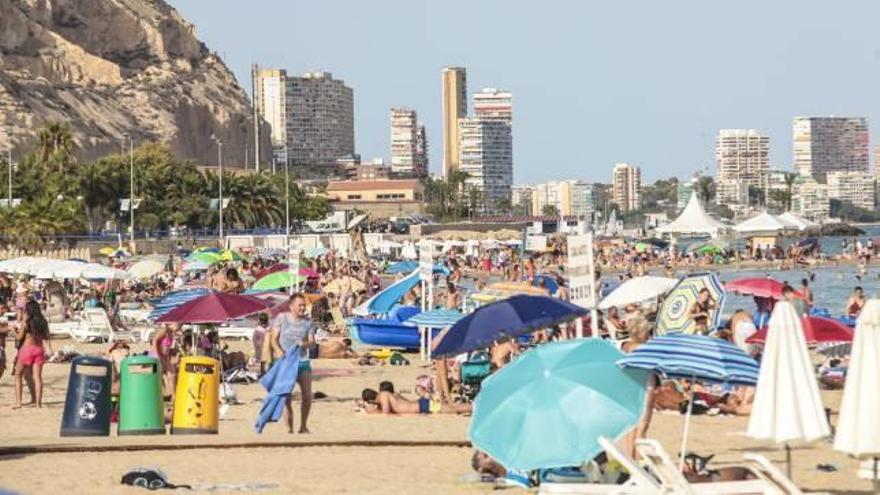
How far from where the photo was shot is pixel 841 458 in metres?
13.0

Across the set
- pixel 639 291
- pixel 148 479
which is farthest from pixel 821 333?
pixel 148 479

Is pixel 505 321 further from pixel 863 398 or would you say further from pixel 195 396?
pixel 863 398

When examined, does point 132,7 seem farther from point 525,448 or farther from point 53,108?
point 525,448

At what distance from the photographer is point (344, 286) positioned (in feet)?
123

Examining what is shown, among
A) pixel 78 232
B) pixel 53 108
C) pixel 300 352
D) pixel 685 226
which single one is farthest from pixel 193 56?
pixel 300 352

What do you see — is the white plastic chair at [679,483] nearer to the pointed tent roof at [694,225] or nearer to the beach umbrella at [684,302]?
the beach umbrella at [684,302]

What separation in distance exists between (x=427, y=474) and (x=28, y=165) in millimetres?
79421

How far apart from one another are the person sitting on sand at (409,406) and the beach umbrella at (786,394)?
7.06m

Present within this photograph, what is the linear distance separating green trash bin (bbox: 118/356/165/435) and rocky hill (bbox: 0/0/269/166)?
10845cm

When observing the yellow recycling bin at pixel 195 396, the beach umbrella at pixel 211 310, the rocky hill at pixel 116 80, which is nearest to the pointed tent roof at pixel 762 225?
the beach umbrella at pixel 211 310

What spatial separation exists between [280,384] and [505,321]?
1908 mm

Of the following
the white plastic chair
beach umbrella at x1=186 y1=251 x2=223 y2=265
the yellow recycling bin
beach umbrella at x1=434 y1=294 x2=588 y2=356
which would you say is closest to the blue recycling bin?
the yellow recycling bin

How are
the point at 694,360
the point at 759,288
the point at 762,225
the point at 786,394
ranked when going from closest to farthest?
the point at 786,394, the point at 694,360, the point at 759,288, the point at 762,225

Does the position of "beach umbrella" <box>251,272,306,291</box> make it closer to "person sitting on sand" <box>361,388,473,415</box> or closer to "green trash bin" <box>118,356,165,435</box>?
"person sitting on sand" <box>361,388,473,415</box>
